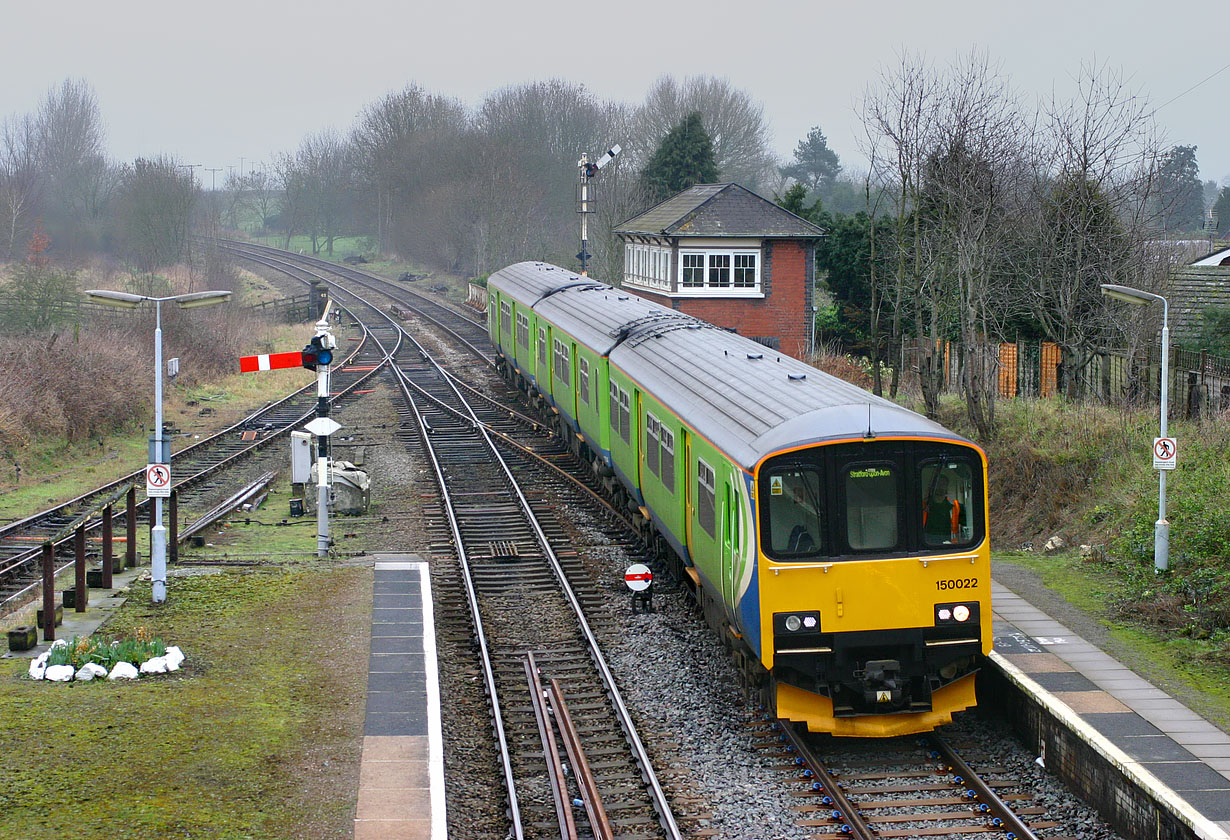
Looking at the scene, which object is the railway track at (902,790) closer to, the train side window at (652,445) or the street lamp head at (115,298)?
the train side window at (652,445)

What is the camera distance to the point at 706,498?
40.6 ft

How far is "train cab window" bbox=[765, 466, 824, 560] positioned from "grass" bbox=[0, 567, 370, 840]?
12.6 ft

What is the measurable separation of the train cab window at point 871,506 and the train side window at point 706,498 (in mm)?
1850

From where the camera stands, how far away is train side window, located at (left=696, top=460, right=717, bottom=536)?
1200cm

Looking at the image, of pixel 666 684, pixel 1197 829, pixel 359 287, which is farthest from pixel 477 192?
pixel 1197 829

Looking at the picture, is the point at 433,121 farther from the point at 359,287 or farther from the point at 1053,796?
the point at 1053,796

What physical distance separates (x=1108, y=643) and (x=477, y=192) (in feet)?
195

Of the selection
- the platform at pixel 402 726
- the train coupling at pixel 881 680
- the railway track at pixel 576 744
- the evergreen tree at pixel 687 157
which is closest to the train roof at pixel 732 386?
the train coupling at pixel 881 680

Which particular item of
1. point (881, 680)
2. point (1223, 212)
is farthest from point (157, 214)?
point (1223, 212)

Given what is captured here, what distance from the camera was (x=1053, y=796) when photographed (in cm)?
Answer: 976

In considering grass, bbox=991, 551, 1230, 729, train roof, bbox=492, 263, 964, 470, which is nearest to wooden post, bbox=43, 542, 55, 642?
train roof, bbox=492, 263, 964, 470

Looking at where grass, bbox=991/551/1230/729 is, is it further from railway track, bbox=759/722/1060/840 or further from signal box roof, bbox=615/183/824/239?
signal box roof, bbox=615/183/824/239

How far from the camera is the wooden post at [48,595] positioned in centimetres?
1259

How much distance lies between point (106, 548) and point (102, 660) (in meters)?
3.27
